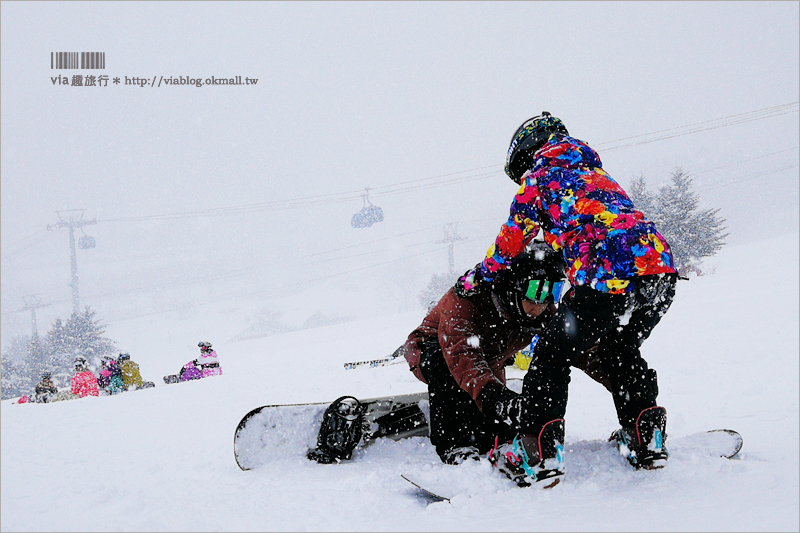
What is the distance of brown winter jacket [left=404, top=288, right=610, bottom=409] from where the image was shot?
8.00 ft

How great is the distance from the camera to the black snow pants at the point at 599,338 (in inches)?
76.8

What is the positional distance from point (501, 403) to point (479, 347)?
0.41m

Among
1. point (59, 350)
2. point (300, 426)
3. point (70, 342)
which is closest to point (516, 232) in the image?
point (300, 426)

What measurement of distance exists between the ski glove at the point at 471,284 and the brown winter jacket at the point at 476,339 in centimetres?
3

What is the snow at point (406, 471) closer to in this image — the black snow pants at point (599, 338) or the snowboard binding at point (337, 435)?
the snowboard binding at point (337, 435)

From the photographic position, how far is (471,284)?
2656 millimetres

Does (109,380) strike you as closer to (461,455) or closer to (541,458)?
(461,455)

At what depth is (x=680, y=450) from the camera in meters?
2.17

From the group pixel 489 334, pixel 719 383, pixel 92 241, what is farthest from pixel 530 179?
pixel 92 241

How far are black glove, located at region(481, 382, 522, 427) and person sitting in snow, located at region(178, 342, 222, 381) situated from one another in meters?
8.69

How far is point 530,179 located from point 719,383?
261cm

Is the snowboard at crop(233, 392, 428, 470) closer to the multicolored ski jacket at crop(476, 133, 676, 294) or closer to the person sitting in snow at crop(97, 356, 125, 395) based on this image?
the multicolored ski jacket at crop(476, 133, 676, 294)

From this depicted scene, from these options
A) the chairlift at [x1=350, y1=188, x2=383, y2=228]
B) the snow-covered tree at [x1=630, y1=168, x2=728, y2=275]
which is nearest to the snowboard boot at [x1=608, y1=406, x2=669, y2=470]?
the snow-covered tree at [x1=630, y1=168, x2=728, y2=275]

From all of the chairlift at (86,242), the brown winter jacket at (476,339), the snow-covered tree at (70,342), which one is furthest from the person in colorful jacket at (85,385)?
the chairlift at (86,242)
